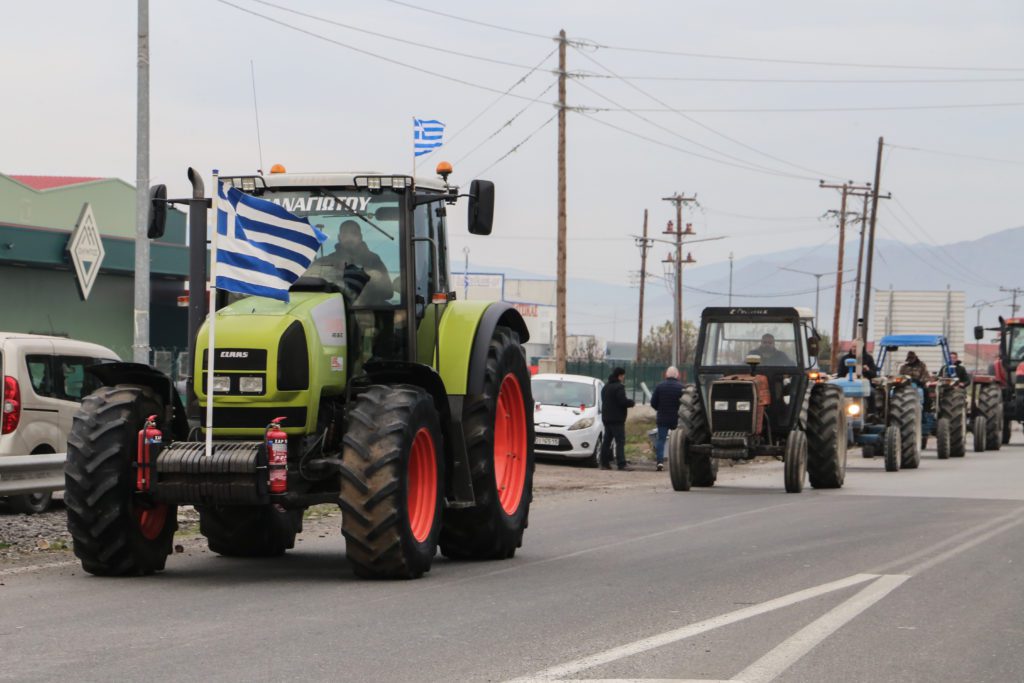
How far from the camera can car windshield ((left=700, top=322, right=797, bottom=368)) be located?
22078 mm

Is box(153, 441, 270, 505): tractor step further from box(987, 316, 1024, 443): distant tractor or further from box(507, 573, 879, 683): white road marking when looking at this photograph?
box(987, 316, 1024, 443): distant tractor

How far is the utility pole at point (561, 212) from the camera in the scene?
39.2 meters

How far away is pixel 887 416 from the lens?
28656 millimetres

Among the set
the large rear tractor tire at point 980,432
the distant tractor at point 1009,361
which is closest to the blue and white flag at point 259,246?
the large rear tractor tire at point 980,432

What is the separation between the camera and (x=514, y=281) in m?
137

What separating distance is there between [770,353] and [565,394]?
7.18 m

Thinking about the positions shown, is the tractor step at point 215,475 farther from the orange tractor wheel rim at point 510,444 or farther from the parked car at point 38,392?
the parked car at point 38,392

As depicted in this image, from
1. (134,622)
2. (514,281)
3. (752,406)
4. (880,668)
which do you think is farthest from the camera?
(514,281)

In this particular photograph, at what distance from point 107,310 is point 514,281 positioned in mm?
87565

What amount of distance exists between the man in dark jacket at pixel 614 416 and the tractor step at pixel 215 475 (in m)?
17.3

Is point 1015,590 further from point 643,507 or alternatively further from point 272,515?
point 643,507

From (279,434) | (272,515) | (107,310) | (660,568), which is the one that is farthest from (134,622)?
(107,310)

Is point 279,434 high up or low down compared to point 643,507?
up

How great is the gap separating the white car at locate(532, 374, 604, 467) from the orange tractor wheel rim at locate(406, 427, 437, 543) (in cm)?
1607
